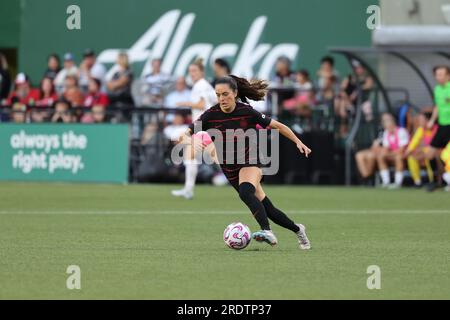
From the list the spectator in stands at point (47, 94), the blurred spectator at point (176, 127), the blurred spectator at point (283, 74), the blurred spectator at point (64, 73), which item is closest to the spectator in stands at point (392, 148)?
the blurred spectator at point (283, 74)

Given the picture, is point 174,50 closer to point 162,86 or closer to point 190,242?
point 162,86

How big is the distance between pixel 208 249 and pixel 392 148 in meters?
13.4

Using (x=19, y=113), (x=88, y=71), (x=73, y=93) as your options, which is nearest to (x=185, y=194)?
(x=19, y=113)

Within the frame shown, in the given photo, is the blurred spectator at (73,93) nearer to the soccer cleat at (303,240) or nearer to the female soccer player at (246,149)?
the female soccer player at (246,149)

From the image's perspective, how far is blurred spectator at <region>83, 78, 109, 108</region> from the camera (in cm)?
2684

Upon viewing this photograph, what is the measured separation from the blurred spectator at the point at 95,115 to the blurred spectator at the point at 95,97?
394mm

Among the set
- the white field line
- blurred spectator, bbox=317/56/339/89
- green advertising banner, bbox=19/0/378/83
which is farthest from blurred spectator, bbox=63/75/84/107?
the white field line

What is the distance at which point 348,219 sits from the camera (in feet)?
57.3

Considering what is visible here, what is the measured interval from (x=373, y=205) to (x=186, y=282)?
10.8m

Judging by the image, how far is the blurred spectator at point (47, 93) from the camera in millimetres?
27089

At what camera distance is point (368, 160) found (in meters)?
25.9

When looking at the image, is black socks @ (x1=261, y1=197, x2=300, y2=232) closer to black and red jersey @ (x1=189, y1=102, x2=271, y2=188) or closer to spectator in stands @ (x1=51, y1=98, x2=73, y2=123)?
black and red jersey @ (x1=189, y1=102, x2=271, y2=188)

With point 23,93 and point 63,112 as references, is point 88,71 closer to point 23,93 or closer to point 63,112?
point 23,93

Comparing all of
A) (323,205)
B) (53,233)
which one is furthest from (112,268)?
(323,205)
